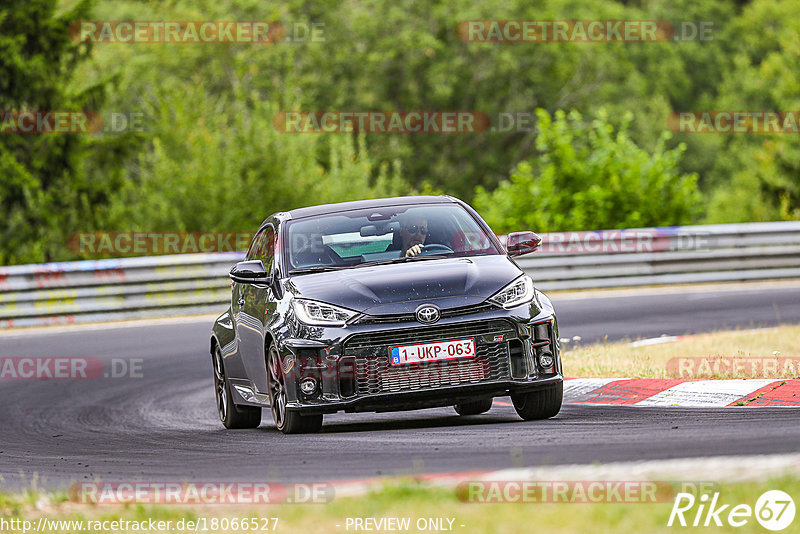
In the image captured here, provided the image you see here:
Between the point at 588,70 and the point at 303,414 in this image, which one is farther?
the point at 588,70

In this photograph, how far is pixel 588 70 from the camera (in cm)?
6291

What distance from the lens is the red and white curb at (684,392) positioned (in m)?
9.66

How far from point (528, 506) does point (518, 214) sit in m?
24.1

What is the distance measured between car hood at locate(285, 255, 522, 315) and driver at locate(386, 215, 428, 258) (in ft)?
1.23

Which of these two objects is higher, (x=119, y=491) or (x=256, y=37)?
(x=256, y=37)

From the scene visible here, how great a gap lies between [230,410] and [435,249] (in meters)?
2.33

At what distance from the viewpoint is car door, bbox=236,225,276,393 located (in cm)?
1005

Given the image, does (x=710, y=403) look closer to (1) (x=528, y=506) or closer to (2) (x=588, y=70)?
(1) (x=528, y=506)

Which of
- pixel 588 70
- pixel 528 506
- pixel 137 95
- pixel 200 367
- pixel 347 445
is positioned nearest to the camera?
pixel 528 506

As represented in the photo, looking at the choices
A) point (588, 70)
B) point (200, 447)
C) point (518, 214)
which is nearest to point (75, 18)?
point (518, 214)

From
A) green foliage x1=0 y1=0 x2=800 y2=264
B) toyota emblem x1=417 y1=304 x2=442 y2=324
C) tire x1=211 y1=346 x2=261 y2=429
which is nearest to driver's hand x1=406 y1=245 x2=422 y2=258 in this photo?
toyota emblem x1=417 y1=304 x2=442 y2=324

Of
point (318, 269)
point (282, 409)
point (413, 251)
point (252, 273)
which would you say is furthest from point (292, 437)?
point (413, 251)

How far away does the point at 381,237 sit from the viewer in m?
10.2

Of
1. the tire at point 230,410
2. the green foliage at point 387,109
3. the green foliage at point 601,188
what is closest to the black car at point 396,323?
the tire at point 230,410
